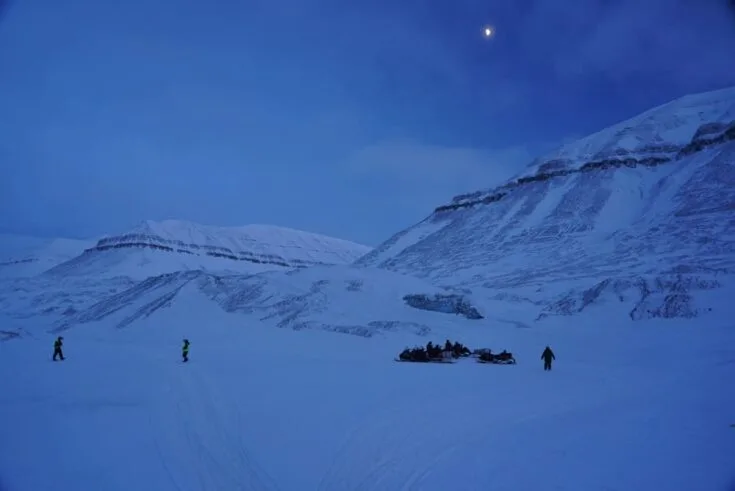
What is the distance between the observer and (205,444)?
7.40 m

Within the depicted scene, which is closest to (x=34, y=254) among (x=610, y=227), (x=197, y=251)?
(x=197, y=251)

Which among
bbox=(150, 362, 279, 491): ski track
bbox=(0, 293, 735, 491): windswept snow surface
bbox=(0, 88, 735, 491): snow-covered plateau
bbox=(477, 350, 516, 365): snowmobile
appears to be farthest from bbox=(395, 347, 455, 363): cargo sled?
bbox=(150, 362, 279, 491): ski track

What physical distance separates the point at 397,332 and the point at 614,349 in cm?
957

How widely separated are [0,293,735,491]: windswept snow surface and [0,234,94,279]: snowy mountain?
4715 inches

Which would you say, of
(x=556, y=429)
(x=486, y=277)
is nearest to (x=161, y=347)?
(x=556, y=429)

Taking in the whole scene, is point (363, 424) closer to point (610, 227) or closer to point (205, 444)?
point (205, 444)

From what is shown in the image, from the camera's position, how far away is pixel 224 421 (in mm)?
8773

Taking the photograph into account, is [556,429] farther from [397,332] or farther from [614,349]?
[397,332]

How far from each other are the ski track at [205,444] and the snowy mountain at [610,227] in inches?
1009

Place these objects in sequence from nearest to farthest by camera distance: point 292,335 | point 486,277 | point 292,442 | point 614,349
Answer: point 292,442 < point 614,349 < point 292,335 < point 486,277

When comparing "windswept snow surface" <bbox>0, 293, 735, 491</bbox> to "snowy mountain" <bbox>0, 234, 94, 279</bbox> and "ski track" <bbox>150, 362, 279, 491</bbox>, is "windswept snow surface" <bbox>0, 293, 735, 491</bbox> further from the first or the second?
"snowy mountain" <bbox>0, 234, 94, 279</bbox>

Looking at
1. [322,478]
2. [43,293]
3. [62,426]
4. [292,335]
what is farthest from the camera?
[43,293]

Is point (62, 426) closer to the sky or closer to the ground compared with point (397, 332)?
closer to the ground

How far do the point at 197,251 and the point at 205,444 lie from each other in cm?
10894
